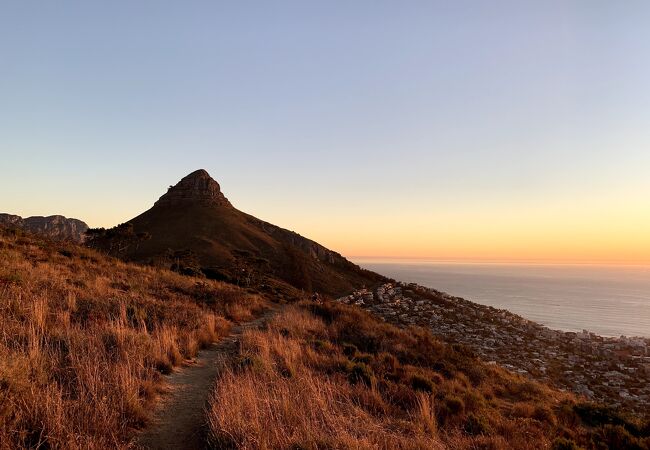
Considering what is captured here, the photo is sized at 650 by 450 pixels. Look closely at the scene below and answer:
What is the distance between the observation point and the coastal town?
22156 mm

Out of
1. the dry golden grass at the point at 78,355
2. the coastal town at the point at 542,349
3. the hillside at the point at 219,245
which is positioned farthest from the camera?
the hillside at the point at 219,245

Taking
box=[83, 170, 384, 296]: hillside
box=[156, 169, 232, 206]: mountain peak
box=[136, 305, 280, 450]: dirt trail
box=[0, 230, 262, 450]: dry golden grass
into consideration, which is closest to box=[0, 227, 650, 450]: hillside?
box=[0, 230, 262, 450]: dry golden grass

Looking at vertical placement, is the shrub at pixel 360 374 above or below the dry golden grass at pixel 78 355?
below

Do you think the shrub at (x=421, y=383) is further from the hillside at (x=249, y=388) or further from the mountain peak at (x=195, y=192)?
the mountain peak at (x=195, y=192)

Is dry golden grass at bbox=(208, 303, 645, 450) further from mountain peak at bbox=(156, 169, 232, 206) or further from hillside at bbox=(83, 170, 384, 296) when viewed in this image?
mountain peak at bbox=(156, 169, 232, 206)

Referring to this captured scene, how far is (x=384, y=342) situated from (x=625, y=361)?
25220 millimetres

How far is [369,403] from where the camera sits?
8.10m

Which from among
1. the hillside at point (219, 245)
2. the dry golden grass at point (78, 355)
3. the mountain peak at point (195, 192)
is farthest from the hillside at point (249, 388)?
the mountain peak at point (195, 192)

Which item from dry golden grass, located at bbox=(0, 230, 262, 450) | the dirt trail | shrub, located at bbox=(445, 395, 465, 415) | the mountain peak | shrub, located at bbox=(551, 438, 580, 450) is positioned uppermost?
the mountain peak

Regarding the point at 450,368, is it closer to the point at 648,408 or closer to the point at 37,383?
the point at 648,408

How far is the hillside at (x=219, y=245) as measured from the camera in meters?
53.7

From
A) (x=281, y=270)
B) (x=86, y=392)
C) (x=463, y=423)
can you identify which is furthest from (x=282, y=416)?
(x=281, y=270)

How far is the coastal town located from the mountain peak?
220 ft

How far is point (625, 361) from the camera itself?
1159 inches
